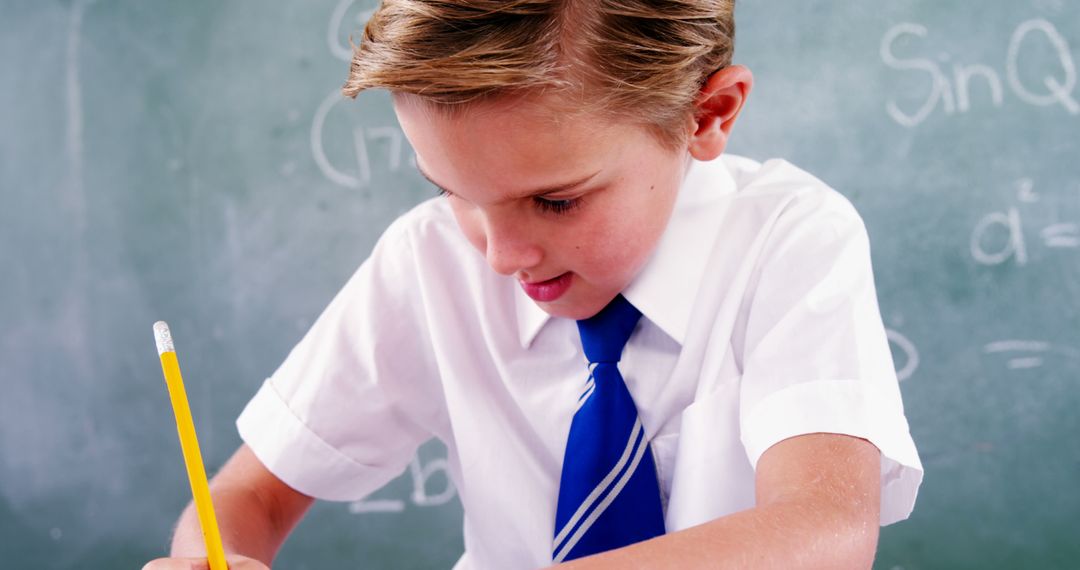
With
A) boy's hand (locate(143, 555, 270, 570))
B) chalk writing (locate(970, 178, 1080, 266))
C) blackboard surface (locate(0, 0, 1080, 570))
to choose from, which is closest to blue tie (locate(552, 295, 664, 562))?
boy's hand (locate(143, 555, 270, 570))

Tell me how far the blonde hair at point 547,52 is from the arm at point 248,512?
35 cm

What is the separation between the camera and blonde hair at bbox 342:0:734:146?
1.84 feet

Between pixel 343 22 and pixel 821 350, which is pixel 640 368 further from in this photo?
pixel 343 22

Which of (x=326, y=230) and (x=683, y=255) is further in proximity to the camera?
(x=326, y=230)

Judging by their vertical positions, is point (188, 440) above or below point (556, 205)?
below

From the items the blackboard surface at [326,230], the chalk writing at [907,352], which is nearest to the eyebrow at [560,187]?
the blackboard surface at [326,230]

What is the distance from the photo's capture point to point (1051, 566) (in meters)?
1.58

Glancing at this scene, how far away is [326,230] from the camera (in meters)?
1.59

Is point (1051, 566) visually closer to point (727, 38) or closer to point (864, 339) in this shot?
point (864, 339)

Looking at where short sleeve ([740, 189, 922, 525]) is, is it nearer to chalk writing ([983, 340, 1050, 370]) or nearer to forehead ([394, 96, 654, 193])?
forehead ([394, 96, 654, 193])

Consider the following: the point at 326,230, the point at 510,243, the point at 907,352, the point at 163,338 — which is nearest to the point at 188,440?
the point at 163,338

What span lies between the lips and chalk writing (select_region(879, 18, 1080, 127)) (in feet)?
3.31

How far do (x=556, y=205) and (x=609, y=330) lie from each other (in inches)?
6.5

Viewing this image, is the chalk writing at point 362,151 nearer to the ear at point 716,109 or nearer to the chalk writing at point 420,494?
the chalk writing at point 420,494
